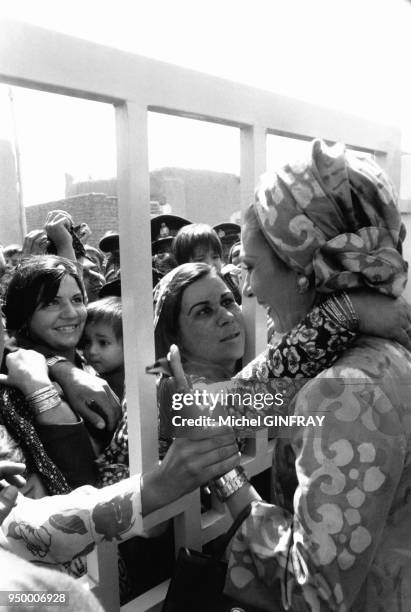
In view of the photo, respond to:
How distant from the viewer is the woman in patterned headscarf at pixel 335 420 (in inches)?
28.0

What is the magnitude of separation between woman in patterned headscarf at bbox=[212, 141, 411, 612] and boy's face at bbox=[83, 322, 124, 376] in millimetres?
818

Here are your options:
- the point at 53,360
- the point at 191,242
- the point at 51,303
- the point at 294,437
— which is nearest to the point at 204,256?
the point at 191,242

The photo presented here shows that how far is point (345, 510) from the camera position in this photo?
702 mm

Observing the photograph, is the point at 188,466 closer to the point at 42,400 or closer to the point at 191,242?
the point at 42,400

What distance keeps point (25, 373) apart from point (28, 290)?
0.32 m

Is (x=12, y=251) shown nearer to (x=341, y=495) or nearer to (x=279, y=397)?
(x=279, y=397)

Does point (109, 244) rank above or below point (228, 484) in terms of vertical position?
above

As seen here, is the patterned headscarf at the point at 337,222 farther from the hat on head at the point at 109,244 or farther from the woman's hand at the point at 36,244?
the hat on head at the point at 109,244

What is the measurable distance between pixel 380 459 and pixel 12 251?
7.84 feet

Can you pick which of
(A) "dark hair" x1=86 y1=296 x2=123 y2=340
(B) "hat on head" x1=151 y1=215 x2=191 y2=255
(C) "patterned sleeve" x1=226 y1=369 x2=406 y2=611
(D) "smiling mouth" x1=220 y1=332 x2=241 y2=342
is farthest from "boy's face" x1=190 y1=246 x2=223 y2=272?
(C) "patterned sleeve" x1=226 y1=369 x2=406 y2=611

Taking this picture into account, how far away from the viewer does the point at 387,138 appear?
4.97 feet

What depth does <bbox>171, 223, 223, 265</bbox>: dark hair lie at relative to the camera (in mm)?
2145

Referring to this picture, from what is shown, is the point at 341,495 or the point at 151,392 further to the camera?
the point at 151,392

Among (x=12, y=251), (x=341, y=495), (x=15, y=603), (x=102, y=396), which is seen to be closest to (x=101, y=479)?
(x=102, y=396)
